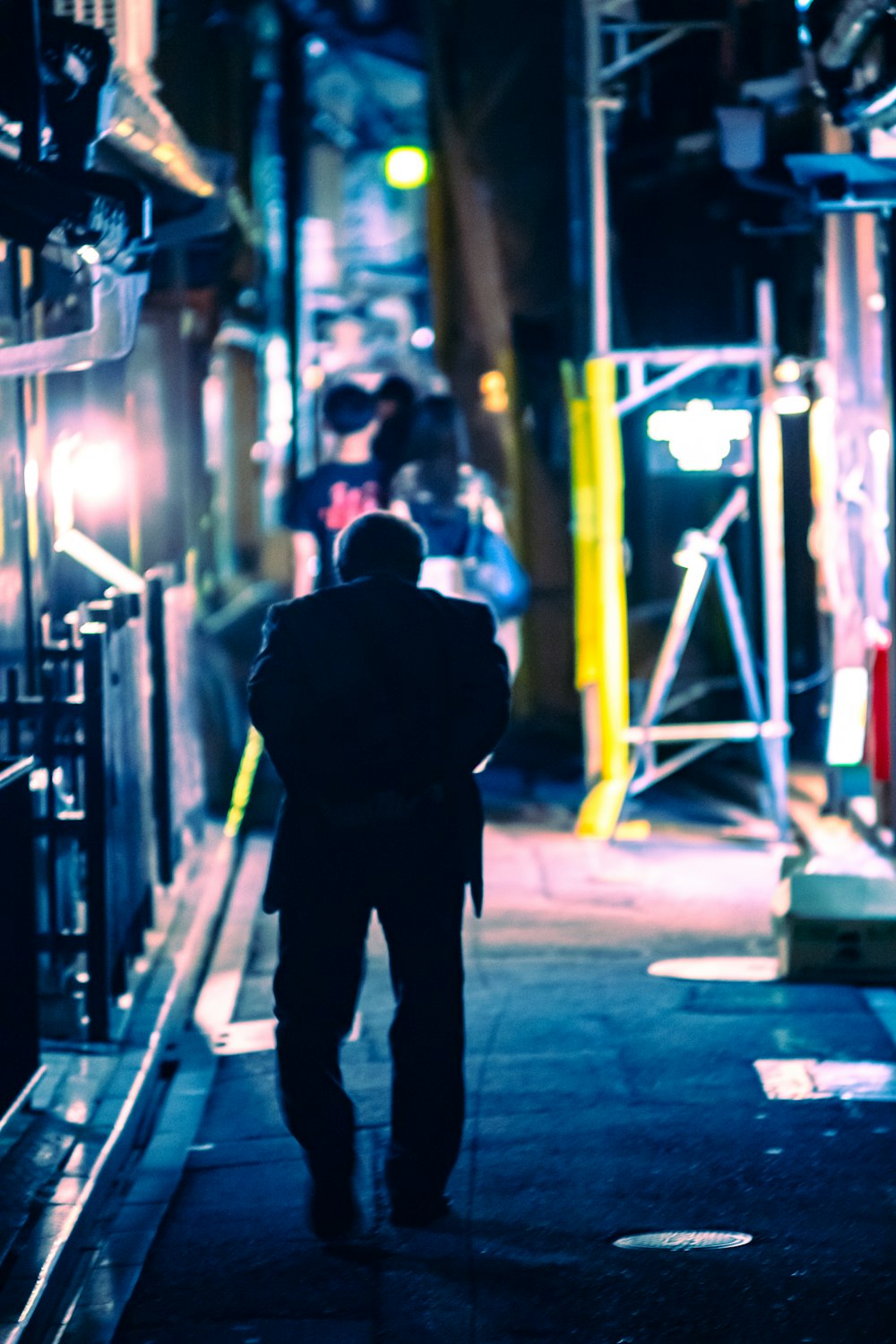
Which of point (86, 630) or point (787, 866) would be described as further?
point (787, 866)

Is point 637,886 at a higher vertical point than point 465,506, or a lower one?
lower

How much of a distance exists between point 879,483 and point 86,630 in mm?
5902

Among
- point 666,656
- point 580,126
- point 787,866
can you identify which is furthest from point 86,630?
point 580,126

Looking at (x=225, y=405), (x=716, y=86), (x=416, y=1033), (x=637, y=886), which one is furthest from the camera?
(x=225, y=405)

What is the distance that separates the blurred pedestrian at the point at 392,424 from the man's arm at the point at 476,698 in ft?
22.4

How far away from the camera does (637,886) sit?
1102 centimetres

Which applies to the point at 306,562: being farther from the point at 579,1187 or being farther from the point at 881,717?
the point at 579,1187

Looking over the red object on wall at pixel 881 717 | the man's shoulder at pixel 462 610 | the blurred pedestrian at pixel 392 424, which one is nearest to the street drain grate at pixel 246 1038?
the man's shoulder at pixel 462 610

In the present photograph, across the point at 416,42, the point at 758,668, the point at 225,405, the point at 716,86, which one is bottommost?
the point at 758,668

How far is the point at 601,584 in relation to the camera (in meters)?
12.6

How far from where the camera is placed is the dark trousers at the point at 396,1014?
548 cm

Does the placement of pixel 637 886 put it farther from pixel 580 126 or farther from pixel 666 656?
pixel 580 126

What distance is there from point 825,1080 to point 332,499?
6.46m

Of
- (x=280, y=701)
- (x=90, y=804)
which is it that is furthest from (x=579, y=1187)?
(x=90, y=804)
